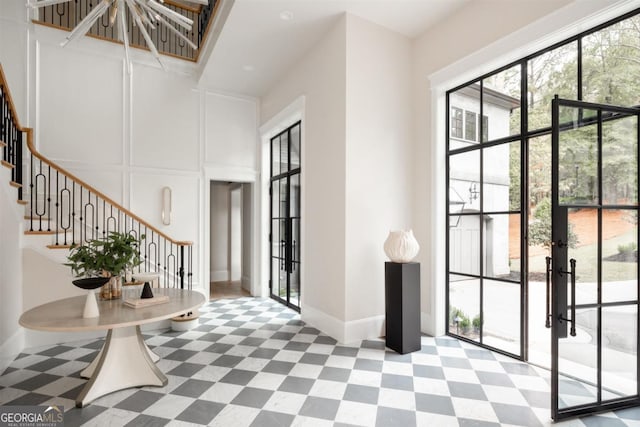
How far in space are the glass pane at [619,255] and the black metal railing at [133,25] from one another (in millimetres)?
5281

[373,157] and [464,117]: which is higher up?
[464,117]

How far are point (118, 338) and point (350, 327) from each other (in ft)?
7.75

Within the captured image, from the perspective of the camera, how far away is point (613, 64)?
271 centimetres

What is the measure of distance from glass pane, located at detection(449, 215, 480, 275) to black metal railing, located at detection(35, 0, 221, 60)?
179 inches

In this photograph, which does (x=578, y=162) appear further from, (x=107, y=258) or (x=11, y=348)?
(x=11, y=348)

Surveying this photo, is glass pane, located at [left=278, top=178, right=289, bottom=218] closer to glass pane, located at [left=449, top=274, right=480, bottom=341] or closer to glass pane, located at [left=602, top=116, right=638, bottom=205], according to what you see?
glass pane, located at [left=449, top=274, right=480, bottom=341]

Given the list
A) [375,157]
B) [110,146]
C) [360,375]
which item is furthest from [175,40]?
[360,375]

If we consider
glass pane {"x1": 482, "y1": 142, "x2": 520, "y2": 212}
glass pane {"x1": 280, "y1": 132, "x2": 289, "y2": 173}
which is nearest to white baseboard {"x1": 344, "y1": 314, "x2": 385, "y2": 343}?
glass pane {"x1": 482, "y1": 142, "x2": 520, "y2": 212}

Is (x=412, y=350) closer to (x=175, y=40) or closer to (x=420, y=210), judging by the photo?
(x=420, y=210)

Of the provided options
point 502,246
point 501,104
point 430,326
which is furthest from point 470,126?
point 430,326

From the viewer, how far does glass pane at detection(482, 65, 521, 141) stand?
11.2 feet

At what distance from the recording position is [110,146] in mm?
5207

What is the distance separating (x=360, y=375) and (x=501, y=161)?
8.73ft

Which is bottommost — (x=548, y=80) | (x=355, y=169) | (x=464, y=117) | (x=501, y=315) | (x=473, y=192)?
(x=501, y=315)
